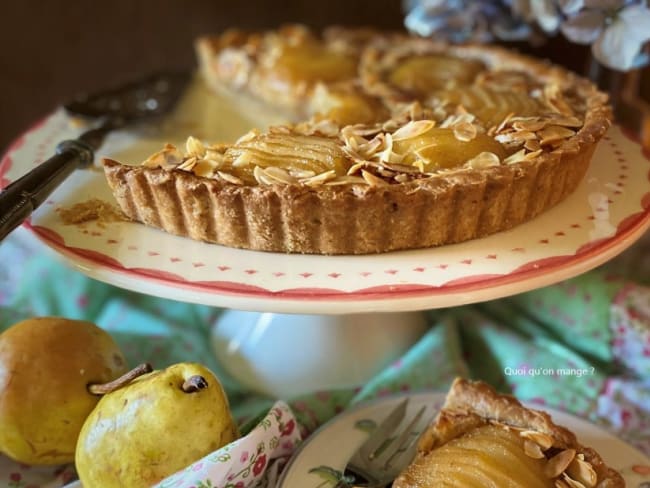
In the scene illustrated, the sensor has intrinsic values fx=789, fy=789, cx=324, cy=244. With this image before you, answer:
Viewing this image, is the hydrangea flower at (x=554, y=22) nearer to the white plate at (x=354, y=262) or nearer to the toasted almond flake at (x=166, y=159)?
the white plate at (x=354, y=262)

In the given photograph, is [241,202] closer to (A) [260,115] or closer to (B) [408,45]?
(A) [260,115]

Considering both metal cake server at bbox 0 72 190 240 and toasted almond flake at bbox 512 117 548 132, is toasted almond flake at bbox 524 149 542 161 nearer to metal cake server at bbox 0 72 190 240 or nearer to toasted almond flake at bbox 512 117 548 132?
toasted almond flake at bbox 512 117 548 132

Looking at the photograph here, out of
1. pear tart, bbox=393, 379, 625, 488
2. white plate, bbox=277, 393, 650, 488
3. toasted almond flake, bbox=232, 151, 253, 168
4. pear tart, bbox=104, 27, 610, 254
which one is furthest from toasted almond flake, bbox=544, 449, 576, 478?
toasted almond flake, bbox=232, 151, 253, 168

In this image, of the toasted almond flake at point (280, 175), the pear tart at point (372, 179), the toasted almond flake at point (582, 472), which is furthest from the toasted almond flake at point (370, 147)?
the toasted almond flake at point (582, 472)

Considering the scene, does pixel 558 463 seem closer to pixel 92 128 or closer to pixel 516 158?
pixel 516 158

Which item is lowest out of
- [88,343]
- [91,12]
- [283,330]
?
[283,330]

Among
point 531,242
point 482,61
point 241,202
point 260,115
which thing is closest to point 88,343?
point 241,202
